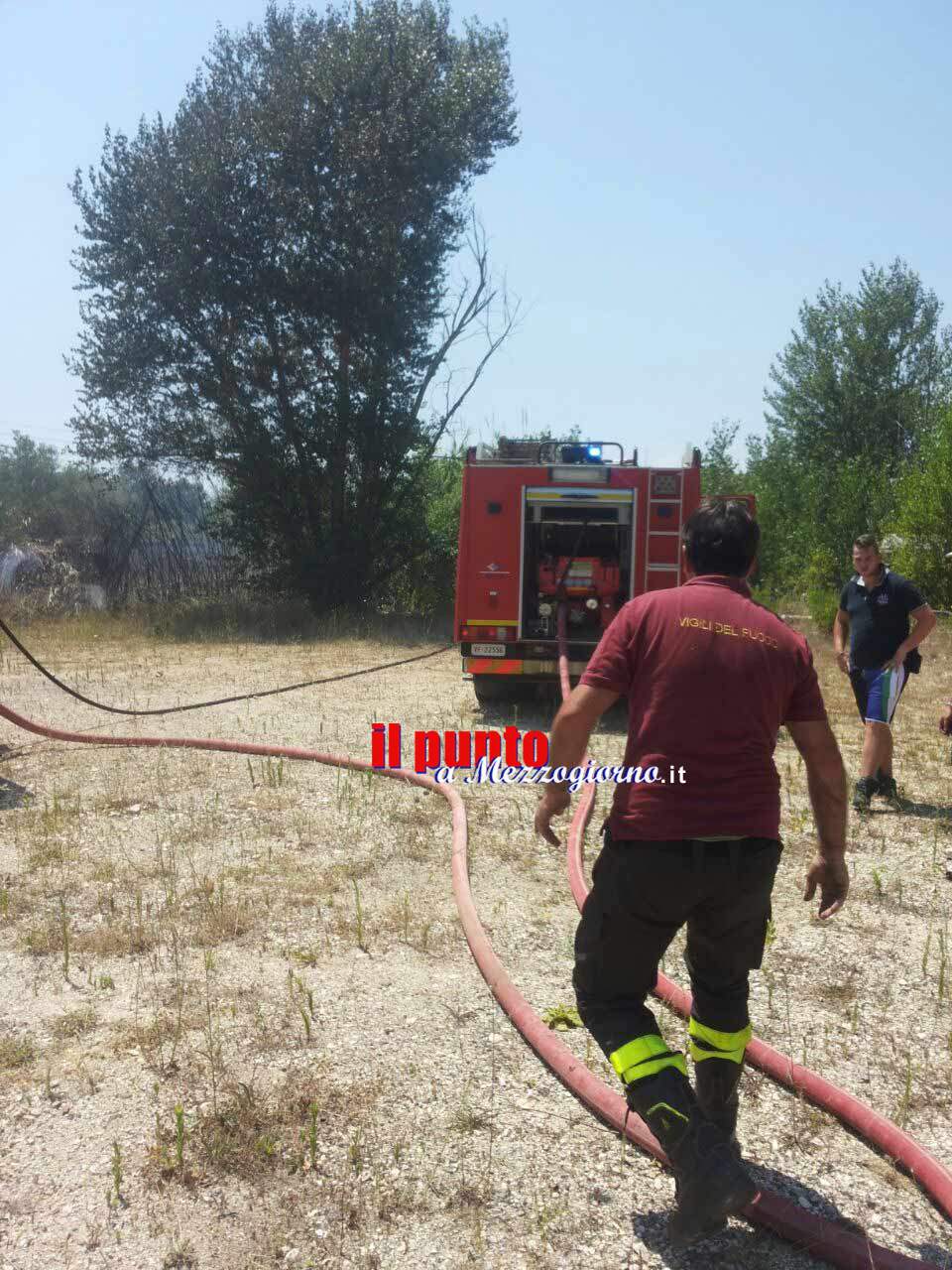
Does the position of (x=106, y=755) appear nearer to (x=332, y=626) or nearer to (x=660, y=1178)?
(x=660, y=1178)

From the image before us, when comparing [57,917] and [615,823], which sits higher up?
[615,823]

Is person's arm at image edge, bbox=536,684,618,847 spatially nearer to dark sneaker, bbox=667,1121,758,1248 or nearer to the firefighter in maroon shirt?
the firefighter in maroon shirt

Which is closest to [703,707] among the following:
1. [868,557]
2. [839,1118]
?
[839,1118]

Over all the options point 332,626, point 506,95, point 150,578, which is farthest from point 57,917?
point 506,95

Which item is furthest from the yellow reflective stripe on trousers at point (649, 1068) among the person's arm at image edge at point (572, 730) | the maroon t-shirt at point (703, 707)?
the person's arm at image edge at point (572, 730)

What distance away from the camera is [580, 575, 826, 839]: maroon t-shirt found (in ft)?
8.27

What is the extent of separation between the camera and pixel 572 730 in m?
2.66

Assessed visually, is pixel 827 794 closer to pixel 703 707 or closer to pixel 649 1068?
pixel 703 707

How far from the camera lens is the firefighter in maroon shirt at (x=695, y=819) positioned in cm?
251

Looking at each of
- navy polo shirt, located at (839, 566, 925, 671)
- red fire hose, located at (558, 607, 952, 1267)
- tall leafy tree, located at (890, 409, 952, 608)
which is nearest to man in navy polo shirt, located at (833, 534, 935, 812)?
navy polo shirt, located at (839, 566, 925, 671)

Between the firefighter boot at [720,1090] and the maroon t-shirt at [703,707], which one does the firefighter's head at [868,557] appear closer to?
the maroon t-shirt at [703,707]

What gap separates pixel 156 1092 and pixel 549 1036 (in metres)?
1.18

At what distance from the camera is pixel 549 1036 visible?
10.7 feet

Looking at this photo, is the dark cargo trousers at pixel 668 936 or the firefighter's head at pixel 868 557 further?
the firefighter's head at pixel 868 557
